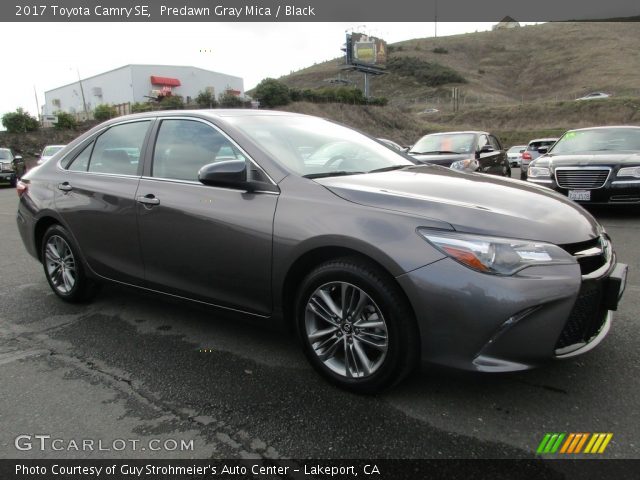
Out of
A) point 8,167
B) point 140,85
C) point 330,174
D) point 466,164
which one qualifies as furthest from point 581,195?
point 140,85

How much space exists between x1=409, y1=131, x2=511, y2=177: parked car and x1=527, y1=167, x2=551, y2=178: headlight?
1.14 metres

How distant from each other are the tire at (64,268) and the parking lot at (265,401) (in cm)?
59

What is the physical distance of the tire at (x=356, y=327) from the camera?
2.37 metres

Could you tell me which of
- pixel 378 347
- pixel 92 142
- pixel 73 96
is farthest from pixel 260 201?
pixel 73 96

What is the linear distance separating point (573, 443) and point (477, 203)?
1202mm

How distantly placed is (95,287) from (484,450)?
348 centimetres

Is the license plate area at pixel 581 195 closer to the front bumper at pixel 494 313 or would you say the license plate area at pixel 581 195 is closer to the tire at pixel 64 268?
the front bumper at pixel 494 313

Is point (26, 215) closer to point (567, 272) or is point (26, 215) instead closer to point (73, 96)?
point (567, 272)

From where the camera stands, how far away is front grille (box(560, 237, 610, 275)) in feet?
7.78

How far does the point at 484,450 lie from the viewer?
7.05 ft

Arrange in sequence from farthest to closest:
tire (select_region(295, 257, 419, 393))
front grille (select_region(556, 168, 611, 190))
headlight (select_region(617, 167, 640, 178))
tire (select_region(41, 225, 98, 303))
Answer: front grille (select_region(556, 168, 611, 190))
headlight (select_region(617, 167, 640, 178))
tire (select_region(41, 225, 98, 303))
tire (select_region(295, 257, 419, 393))

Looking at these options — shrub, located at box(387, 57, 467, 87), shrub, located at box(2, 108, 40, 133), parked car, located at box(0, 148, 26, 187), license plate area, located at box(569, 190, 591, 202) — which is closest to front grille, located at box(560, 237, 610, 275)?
license plate area, located at box(569, 190, 591, 202)

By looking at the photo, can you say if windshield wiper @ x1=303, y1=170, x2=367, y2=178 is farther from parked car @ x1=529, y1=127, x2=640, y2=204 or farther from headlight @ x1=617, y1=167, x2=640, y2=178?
headlight @ x1=617, y1=167, x2=640, y2=178

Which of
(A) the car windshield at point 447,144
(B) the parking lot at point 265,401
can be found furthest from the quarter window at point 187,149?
(A) the car windshield at point 447,144
